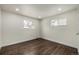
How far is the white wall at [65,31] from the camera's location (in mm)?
2504

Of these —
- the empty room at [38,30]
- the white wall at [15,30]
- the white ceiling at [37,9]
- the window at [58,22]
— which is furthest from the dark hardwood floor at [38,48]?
the white ceiling at [37,9]

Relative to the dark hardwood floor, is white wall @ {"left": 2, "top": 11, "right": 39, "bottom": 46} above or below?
above

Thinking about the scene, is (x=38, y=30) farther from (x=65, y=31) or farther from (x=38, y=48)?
(x=65, y=31)

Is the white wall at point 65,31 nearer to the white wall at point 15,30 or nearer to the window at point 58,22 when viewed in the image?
the window at point 58,22

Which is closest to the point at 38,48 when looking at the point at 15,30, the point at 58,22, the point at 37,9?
the point at 15,30

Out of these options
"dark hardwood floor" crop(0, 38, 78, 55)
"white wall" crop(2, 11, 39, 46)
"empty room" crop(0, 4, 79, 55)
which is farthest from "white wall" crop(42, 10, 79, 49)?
"white wall" crop(2, 11, 39, 46)

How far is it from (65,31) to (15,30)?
145cm

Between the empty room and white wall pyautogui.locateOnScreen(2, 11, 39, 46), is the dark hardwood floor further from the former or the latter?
white wall pyautogui.locateOnScreen(2, 11, 39, 46)

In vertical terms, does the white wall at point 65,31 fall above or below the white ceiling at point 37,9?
below

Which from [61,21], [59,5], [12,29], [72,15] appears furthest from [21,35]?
[72,15]

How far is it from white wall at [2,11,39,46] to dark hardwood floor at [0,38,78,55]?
0.15 meters

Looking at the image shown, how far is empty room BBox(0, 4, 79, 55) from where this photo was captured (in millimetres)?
2521

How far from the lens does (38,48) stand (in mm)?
2604
